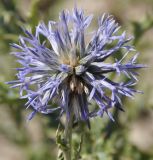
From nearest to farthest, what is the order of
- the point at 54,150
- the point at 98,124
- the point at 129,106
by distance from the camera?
1. the point at 98,124
2. the point at 129,106
3. the point at 54,150

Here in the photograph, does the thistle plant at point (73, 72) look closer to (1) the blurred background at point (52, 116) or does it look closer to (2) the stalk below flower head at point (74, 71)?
(2) the stalk below flower head at point (74, 71)

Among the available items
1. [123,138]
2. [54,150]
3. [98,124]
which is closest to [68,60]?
[98,124]

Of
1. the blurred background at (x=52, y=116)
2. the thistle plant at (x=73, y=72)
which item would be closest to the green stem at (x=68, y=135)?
the thistle plant at (x=73, y=72)

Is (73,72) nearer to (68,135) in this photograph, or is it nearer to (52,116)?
(68,135)

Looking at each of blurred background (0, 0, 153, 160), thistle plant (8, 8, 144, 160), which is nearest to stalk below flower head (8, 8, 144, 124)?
thistle plant (8, 8, 144, 160)

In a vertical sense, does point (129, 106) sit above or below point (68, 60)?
below

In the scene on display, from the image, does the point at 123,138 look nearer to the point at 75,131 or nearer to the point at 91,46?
the point at 75,131

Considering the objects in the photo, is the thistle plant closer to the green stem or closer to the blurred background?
the green stem

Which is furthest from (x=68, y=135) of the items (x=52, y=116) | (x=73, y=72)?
(x=52, y=116)
